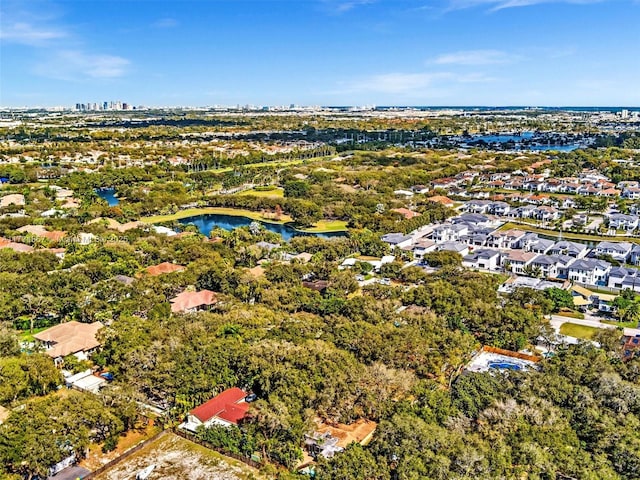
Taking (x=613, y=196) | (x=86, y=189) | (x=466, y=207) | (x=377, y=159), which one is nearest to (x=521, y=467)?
(x=466, y=207)

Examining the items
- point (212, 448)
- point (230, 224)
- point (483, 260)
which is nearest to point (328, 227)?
point (230, 224)

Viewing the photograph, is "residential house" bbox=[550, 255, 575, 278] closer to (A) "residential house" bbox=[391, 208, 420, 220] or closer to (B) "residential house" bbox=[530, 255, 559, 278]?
(B) "residential house" bbox=[530, 255, 559, 278]

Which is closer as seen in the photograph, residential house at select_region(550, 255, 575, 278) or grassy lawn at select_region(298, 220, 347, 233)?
residential house at select_region(550, 255, 575, 278)

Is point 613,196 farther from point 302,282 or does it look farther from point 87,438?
point 87,438

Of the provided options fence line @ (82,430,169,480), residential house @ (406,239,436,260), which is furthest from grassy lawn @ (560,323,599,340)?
fence line @ (82,430,169,480)

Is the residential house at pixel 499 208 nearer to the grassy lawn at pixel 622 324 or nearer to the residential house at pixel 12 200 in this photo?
the grassy lawn at pixel 622 324

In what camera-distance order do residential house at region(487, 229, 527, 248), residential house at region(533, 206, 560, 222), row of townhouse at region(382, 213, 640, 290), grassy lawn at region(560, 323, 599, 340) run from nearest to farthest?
grassy lawn at region(560, 323, 599, 340)
row of townhouse at region(382, 213, 640, 290)
residential house at region(487, 229, 527, 248)
residential house at region(533, 206, 560, 222)
